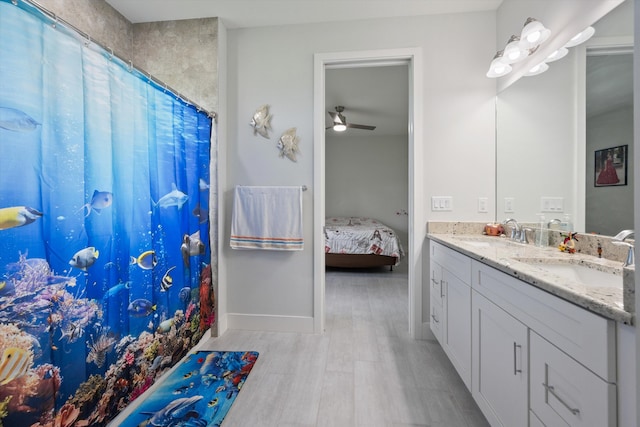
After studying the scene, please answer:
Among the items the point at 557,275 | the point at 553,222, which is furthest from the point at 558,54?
the point at 557,275

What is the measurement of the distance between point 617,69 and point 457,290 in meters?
1.27

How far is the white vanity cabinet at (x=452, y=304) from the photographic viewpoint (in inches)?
55.8

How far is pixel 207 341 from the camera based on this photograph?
7.05ft

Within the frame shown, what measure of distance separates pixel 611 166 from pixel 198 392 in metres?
2.42

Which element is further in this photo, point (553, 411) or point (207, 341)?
point (207, 341)

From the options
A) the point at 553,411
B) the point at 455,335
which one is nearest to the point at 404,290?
the point at 455,335

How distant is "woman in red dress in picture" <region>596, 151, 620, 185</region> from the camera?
1.17 meters

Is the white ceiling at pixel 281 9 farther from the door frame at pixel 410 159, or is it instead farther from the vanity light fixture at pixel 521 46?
the vanity light fixture at pixel 521 46

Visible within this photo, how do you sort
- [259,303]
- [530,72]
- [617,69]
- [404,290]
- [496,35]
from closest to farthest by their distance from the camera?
[617,69] < [530,72] < [496,35] < [259,303] < [404,290]

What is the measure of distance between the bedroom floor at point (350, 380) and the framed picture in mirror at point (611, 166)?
1300mm

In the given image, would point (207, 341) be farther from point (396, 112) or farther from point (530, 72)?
point (396, 112)

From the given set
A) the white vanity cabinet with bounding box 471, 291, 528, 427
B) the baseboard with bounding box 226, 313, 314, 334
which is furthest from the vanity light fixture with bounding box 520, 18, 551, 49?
the baseboard with bounding box 226, 313, 314, 334

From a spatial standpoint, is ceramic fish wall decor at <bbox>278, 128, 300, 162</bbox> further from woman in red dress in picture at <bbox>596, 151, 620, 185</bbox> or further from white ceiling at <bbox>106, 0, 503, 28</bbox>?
woman in red dress in picture at <bbox>596, 151, 620, 185</bbox>

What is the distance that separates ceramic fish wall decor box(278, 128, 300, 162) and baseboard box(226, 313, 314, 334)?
1.38 metres
